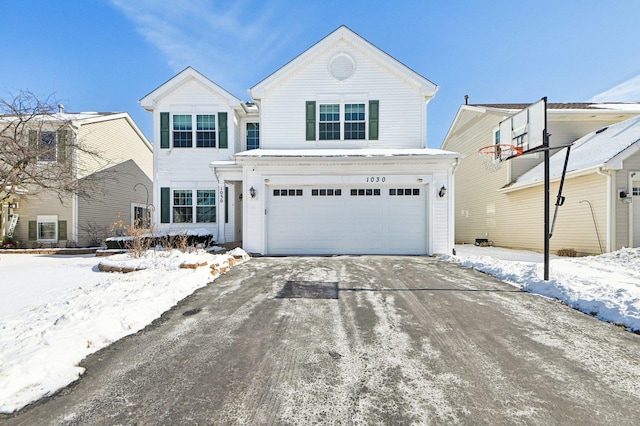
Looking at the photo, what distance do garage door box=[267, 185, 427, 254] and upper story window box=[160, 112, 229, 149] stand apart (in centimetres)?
438

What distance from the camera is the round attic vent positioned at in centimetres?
1192

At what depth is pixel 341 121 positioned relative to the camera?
11789mm

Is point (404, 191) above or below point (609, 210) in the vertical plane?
above

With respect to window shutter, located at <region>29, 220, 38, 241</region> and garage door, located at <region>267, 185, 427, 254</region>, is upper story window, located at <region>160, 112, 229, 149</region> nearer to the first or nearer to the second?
garage door, located at <region>267, 185, 427, 254</region>

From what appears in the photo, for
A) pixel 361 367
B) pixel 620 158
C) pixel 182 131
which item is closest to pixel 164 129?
pixel 182 131

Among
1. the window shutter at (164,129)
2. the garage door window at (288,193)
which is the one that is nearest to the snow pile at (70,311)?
the garage door window at (288,193)

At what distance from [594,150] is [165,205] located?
1743cm

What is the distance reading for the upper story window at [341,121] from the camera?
1173 cm

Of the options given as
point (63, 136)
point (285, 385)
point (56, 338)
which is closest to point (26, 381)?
point (56, 338)

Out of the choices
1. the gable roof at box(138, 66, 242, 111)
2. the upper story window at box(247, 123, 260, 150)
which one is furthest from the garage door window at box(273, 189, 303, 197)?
the gable roof at box(138, 66, 242, 111)

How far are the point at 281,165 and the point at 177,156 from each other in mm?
5496

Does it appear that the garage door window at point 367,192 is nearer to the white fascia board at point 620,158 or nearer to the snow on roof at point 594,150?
the snow on roof at point 594,150

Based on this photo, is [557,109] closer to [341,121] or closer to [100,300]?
[341,121]

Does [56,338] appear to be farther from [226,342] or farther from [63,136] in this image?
[63,136]
